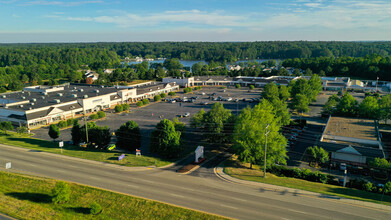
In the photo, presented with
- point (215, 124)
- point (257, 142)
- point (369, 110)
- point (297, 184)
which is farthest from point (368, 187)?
point (369, 110)

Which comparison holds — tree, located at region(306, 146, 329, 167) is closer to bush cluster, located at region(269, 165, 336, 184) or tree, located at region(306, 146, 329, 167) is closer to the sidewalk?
bush cluster, located at region(269, 165, 336, 184)

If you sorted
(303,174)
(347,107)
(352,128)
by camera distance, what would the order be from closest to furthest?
(303,174), (352,128), (347,107)

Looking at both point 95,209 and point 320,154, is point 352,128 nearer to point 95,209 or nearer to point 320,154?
point 320,154

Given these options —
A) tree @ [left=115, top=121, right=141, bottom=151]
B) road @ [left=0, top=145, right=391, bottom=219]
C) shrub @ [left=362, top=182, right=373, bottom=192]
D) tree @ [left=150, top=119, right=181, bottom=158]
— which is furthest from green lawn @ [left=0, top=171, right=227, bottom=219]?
shrub @ [left=362, top=182, right=373, bottom=192]

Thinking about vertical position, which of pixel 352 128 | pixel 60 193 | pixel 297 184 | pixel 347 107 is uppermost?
pixel 347 107

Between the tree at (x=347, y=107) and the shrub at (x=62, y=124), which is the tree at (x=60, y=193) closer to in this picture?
the shrub at (x=62, y=124)

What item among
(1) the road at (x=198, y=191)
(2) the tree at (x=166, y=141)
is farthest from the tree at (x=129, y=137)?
(1) the road at (x=198, y=191)
